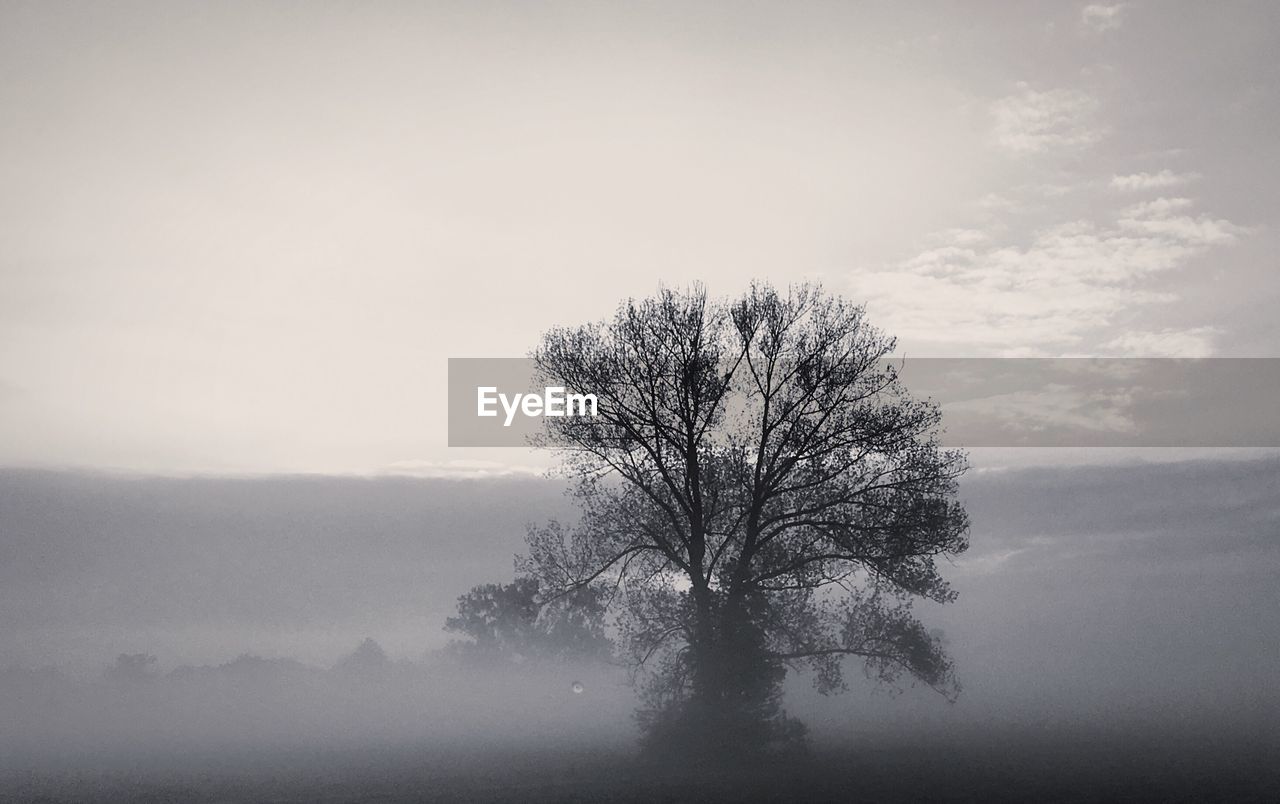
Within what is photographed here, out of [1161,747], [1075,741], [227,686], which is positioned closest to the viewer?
[1161,747]

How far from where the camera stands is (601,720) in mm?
97000

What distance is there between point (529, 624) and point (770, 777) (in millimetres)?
11746

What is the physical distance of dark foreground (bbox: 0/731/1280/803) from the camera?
82.2 feet

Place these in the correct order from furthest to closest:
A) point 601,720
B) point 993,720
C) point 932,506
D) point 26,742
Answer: point 601,720 < point 26,742 < point 993,720 < point 932,506

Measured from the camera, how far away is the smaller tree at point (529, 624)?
36844 mm

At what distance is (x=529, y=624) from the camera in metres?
37.4

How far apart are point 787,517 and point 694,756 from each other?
9197 mm

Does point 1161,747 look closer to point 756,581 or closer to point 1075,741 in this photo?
point 1075,741

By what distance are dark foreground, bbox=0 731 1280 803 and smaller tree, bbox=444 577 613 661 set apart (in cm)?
588

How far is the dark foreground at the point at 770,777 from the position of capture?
25062mm

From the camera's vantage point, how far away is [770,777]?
29.8 metres

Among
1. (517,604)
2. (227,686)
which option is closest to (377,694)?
(227,686)

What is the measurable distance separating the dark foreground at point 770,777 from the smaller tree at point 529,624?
5885 millimetres

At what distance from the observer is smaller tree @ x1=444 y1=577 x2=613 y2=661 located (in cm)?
3684
